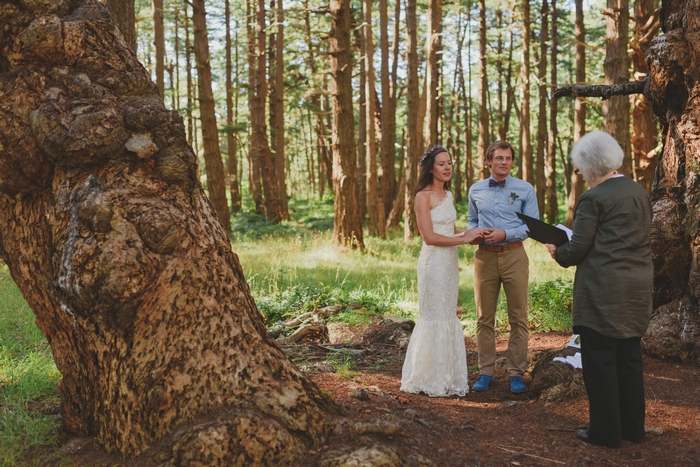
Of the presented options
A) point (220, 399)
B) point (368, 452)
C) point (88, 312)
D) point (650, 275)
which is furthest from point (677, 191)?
point (88, 312)

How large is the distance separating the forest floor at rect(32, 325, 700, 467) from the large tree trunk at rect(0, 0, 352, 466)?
31 cm

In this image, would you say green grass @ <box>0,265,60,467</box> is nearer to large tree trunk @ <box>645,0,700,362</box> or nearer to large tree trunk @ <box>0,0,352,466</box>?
large tree trunk @ <box>0,0,352,466</box>

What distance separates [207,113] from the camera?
1485 cm

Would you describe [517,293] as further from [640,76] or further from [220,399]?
[640,76]

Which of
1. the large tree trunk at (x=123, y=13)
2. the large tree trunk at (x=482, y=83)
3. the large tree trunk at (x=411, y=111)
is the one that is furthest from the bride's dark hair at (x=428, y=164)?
the large tree trunk at (x=482, y=83)

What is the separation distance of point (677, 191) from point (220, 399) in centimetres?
489

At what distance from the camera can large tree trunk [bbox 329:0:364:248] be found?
14164 mm

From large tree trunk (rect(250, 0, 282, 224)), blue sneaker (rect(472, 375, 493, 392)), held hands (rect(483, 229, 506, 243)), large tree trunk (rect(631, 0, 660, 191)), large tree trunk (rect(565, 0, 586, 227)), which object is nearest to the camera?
held hands (rect(483, 229, 506, 243))

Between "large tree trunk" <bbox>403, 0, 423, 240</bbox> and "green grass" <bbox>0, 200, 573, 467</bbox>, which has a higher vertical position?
"large tree trunk" <bbox>403, 0, 423, 240</bbox>

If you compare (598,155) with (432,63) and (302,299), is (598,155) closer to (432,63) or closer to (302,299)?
(302,299)

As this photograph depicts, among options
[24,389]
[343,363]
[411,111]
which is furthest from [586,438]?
[411,111]

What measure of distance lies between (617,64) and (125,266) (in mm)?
10953

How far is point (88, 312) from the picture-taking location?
3299mm

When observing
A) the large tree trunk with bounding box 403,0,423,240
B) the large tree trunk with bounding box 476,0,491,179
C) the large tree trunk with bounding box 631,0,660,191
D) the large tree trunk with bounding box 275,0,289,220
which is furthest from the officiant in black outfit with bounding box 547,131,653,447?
the large tree trunk with bounding box 275,0,289,220
